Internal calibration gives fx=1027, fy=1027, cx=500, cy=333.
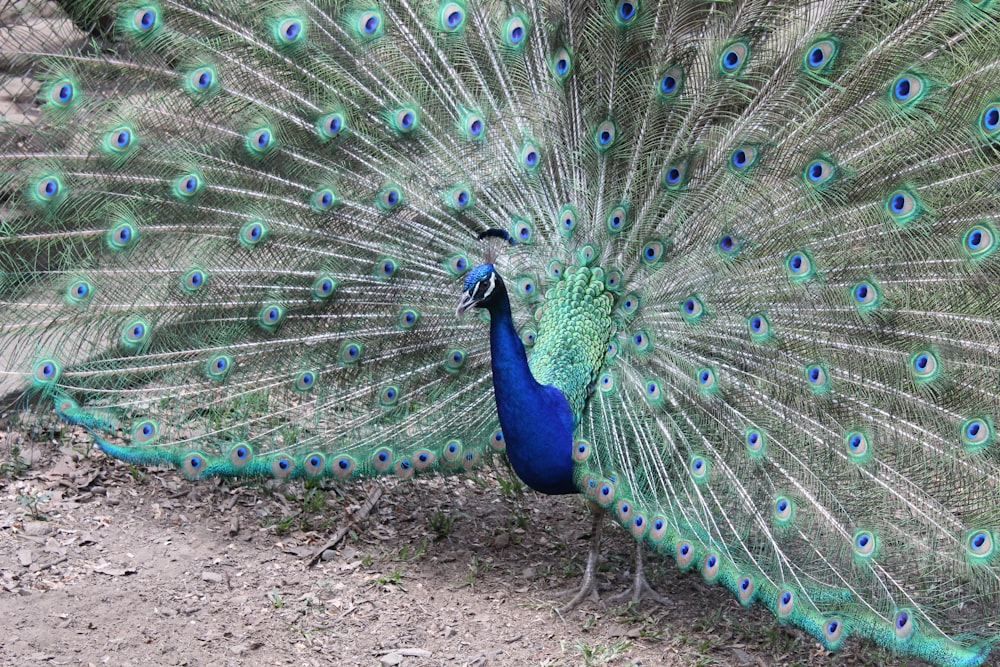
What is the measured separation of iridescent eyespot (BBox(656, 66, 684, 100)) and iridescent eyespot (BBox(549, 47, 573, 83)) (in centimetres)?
38

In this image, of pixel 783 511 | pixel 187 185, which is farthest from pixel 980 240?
pixel 187 185

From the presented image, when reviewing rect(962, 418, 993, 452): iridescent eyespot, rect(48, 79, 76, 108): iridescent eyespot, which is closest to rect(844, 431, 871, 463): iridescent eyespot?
rect(962, 418, 993, 452): iridescent eyespot

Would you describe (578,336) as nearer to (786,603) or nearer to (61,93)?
(786,603)

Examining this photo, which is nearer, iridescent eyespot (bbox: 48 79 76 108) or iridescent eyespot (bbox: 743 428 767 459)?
iridescent eyespot (bbox: 743 428 767 459)

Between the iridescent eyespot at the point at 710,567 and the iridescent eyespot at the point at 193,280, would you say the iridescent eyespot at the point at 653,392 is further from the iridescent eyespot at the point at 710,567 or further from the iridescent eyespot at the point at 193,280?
the iridescent eyespot at the point at 193,280

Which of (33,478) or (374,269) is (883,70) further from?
(33,478)

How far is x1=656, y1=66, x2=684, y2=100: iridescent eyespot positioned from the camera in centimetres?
381

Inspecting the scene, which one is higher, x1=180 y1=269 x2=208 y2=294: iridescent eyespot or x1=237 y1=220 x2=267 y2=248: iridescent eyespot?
x1=237 y1=220 x2=267 y2=248: iridescent eyespot

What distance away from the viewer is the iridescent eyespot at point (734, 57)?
3.67 metres

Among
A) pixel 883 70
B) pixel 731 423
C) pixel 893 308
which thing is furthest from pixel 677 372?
→ pixel 883 70

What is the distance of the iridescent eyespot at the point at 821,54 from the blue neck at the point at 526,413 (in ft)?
4.39

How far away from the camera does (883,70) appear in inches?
136

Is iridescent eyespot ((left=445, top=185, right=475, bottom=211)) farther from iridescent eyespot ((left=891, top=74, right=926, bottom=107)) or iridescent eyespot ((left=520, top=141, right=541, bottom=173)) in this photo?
iridescent eyespot ((left=891, top=74, right=926, bottom=107))

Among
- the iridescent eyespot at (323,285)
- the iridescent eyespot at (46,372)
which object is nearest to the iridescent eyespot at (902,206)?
the iridescent eyespot at (323,285)
